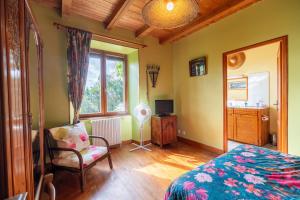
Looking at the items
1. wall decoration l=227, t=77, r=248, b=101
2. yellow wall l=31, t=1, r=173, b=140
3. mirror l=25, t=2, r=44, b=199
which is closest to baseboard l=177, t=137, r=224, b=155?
wall decoration l=227, t=77, r=248, b=101

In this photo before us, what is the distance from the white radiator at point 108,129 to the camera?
320 cm

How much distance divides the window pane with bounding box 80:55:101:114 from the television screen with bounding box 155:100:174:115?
1.43 metres

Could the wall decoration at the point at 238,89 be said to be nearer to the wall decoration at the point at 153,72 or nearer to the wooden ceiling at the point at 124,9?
the wooden ceiling at the point at 124,9

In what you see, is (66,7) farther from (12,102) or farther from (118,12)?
(12,102)

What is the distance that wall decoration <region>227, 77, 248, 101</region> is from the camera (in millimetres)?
4246

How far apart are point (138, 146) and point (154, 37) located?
9.49ft

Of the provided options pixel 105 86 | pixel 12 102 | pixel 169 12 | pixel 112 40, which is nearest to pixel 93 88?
pixel 105 86

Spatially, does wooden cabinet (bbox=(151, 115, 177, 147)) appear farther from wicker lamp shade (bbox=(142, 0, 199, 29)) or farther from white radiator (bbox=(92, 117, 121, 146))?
wicker lamp shade (bbox=(142, 0, 199, 29))

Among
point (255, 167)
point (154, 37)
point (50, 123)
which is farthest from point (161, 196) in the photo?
point (154, 37)

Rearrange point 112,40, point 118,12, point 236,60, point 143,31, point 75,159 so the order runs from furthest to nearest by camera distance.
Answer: point 236,60 < point 143,31 < point 112,40 < point 118,12 < point 75,159

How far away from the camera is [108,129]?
3.37 meters

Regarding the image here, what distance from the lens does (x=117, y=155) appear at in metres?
3.19

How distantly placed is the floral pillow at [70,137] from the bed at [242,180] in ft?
5.67

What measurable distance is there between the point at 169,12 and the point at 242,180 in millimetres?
1712
